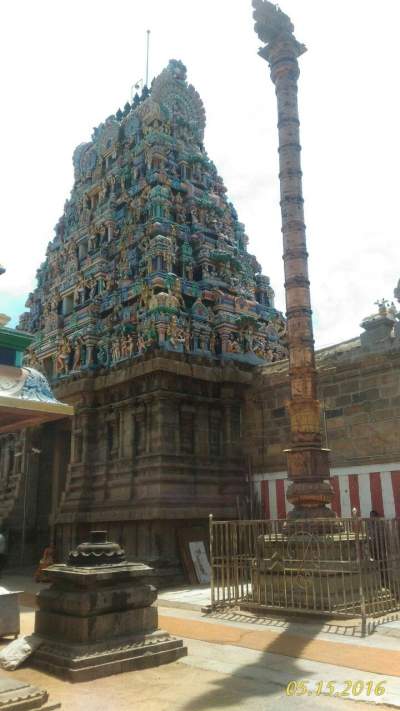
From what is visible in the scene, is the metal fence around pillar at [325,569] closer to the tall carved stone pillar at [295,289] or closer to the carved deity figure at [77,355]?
the tall carved stone pillar at [295,289]

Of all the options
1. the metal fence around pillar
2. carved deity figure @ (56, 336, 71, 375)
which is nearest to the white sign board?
→ the metal fence around pillar

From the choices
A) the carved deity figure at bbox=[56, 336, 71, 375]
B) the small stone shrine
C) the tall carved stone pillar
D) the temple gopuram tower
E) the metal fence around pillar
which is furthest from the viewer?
the carved deity figure at bbox=[56, 336, 71, 375]

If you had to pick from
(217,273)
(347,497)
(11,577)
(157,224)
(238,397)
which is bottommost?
(11,577)

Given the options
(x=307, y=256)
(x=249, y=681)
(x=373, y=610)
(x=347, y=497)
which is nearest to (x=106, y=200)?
(x=307, y=256)

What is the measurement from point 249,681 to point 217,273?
1661 centimetres

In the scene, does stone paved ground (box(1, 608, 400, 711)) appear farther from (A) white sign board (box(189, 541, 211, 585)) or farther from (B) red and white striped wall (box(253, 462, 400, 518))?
(A) white sign board (box(189, 541, 211, 585))

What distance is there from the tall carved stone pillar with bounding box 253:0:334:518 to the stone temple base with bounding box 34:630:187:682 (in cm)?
472

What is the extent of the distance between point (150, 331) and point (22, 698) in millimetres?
13629

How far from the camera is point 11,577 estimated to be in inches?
755

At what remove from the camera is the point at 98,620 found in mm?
6895

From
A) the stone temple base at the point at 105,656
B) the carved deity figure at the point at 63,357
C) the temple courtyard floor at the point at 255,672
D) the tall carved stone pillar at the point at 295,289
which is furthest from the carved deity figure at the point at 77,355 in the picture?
the stone temple base at the point at 105,656

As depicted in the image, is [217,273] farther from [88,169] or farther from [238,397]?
[88,169]

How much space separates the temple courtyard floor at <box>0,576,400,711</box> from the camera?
546 cm
